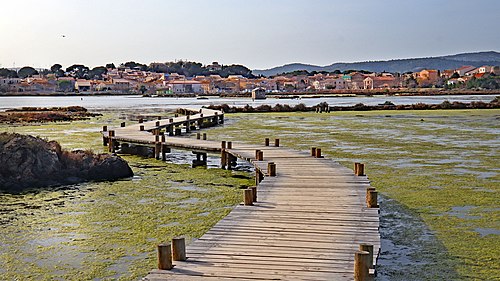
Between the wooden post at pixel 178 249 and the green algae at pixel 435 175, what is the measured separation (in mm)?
3287

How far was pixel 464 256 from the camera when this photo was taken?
9414mm

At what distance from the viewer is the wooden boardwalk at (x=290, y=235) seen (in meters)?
6.93

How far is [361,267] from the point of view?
6469 mm

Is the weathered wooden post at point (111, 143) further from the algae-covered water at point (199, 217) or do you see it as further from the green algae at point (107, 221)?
the green algae at point (107, 221)

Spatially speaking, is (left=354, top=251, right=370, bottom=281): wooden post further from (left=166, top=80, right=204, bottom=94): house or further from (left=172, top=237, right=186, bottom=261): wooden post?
(left=166, top=80, right=204, bottom=94): house

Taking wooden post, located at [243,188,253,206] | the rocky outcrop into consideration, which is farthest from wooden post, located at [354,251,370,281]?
the rocky outcrop

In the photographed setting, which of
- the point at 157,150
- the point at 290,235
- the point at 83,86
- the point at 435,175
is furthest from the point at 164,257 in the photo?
the point at 83,86

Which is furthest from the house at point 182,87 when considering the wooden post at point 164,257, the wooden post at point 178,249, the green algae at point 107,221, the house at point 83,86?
the wooden post at point 164,257

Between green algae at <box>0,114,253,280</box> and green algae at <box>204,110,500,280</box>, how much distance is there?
4.20 m

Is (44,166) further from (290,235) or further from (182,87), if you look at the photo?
(182,87)

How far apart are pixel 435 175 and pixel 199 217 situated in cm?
833

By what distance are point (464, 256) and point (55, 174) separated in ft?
40.3

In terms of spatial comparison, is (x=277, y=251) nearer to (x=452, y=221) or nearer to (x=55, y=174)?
(x=452, y=221)

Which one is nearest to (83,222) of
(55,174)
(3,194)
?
(3,194)
